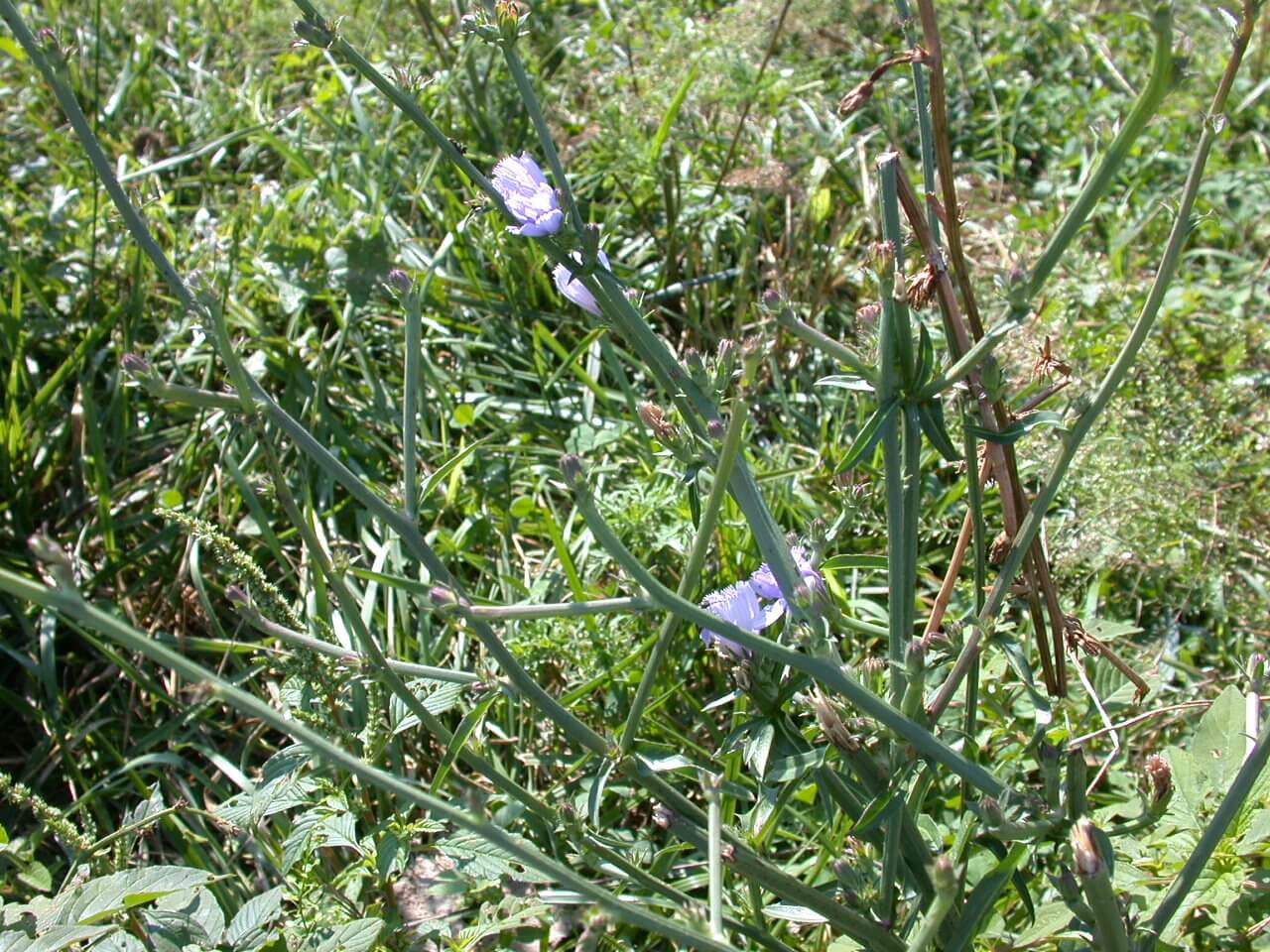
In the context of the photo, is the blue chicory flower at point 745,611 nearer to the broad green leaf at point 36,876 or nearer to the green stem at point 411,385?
the green stem at point 411,385

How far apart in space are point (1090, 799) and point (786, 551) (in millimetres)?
888

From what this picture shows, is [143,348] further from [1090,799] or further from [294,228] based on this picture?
[1090,799]

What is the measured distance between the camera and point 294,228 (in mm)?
2943

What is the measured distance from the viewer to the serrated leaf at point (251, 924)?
1412mm

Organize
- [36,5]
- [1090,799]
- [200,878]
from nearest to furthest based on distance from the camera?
[200,878] → [1090,799] → [36,5]

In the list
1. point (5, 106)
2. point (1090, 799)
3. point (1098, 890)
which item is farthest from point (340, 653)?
point (5, 106)

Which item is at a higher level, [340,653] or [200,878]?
[340,653]

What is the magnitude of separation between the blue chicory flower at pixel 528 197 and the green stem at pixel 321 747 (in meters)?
0.55

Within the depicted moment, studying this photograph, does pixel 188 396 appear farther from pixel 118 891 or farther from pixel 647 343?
pixel 118 891

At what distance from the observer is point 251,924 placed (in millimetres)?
1415

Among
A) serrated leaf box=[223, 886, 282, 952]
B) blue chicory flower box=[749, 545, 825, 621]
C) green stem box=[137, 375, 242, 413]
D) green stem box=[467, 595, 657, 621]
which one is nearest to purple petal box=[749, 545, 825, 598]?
blue chicory flower box=[749, 545, 825, 621]

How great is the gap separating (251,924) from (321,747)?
655mm

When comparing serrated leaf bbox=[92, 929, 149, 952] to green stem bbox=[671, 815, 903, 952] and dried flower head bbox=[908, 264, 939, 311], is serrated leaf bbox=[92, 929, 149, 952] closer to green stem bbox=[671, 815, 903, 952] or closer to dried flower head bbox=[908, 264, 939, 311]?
green stem bbox=[671, 815, 903, 952]

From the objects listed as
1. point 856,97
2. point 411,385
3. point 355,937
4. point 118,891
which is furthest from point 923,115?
point 118,891
